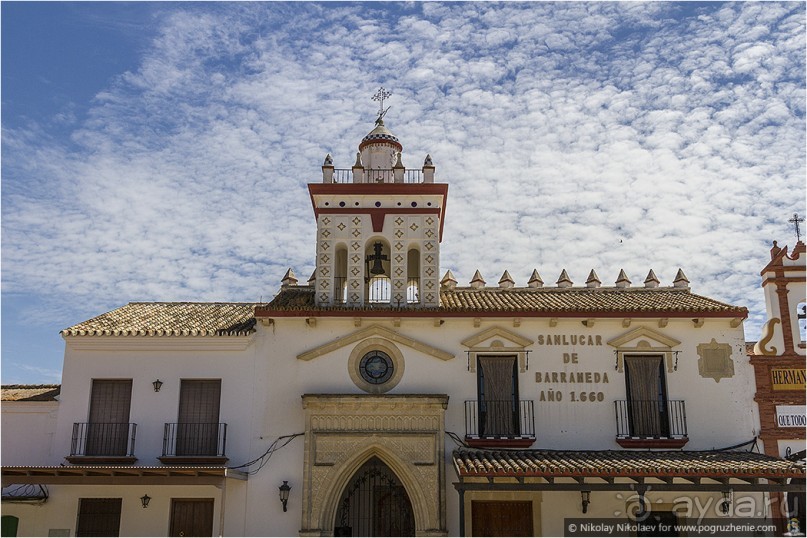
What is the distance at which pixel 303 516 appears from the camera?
15398 millimetres

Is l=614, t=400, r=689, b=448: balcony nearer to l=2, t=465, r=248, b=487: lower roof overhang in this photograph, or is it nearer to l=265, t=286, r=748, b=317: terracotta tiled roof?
l=265, t=286, r=748, b=317: terracotta tiled roof

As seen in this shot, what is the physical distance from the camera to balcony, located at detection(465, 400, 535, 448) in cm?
1600

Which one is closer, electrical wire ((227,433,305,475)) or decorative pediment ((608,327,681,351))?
electrical wire ((227,433,305,475))

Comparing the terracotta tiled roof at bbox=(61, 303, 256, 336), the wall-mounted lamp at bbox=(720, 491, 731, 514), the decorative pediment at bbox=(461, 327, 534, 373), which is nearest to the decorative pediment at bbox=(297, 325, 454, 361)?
the decorative pediment at bbox=(461, 327, 534, 373)

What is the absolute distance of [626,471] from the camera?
13.9 meters

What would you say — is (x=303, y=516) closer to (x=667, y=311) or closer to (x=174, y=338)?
(x=174, y=338)

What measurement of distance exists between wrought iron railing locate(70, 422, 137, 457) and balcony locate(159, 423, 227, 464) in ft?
2.52

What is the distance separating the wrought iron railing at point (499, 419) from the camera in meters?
16.2

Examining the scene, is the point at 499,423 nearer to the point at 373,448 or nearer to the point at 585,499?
the point at 585,499

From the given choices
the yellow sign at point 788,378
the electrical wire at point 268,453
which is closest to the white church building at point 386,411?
the electrical wire at point 268,453

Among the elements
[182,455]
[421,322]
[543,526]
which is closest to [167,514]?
[182,455]

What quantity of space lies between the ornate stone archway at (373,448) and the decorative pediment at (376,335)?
106cm

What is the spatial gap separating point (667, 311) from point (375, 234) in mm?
6674

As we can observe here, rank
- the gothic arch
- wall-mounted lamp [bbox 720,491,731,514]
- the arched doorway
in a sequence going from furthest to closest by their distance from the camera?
the arched doorway → wall-mounted lamp [bbox 720,491,731,514] → the gothic arch
